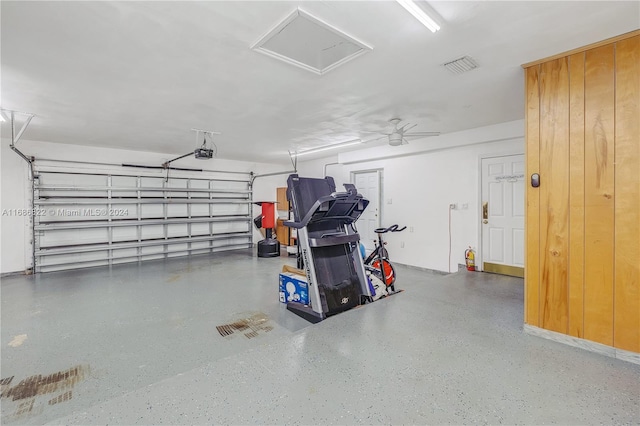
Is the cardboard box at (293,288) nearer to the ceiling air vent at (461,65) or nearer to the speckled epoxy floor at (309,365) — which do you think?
the speckled epoxy floor at (309,365)

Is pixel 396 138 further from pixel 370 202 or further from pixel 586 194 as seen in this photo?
pixel 370 202

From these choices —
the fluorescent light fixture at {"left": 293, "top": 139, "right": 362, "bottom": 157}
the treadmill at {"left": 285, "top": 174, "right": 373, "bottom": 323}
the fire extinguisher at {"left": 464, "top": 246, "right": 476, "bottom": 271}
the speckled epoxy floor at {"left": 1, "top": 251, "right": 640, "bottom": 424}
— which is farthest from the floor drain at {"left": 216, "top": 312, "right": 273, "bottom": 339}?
the fluorescent light fixture at {"left": 293, "top": 139, "right": 362, "bottom": 157}

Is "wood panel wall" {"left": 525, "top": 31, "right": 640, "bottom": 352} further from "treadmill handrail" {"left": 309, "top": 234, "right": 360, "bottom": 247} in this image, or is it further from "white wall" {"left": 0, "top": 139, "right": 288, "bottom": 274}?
"white wall" {"left": 0, "top": 139, "right": 288, "bottom": 274}

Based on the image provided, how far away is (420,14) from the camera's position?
1.88 m

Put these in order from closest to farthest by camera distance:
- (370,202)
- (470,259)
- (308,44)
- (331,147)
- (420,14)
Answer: (420,14)
(308,44)
(470,259)
(331,147)
(370,202)

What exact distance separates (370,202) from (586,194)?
16.8 ft

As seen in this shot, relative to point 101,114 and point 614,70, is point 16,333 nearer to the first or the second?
point 101,114

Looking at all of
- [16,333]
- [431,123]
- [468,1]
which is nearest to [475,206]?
[431,123]

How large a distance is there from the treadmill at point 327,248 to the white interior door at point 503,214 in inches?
108

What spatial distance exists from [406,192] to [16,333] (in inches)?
250

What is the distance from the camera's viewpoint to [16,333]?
319 cm

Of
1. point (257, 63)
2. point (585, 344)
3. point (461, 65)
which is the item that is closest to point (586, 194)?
point (585, 344)

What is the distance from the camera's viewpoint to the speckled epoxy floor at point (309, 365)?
1629 millimetres

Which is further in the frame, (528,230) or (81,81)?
(81,81)
